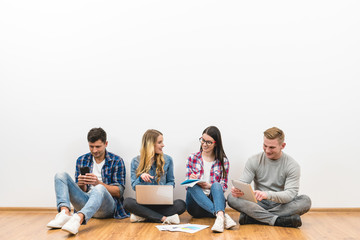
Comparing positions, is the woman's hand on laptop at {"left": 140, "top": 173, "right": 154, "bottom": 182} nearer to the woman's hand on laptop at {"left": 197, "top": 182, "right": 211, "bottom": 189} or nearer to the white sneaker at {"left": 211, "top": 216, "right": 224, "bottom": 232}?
the woman's hand on laptop at {"left": 197, "top": 182, "right": 211, "bottom": 189}

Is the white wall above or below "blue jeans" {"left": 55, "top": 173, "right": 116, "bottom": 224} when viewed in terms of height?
above

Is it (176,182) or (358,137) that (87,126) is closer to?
(176,182)

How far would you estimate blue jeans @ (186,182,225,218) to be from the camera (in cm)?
342

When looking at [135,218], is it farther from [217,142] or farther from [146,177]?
[217,142]

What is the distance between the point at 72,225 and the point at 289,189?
1755 mm

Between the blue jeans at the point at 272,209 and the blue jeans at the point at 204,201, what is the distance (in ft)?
0.61

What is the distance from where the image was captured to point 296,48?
412 centimetres

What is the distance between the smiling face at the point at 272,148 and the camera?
351cm

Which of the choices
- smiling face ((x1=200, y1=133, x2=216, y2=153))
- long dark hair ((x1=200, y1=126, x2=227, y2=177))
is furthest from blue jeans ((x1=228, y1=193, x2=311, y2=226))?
smiling face ((x1=200, y1=133, x2=216, y2=153))

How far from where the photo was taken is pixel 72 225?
304cm

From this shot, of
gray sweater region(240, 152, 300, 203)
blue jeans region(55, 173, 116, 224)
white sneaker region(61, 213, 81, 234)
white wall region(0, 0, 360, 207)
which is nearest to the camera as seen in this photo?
white sneaker region(61, 213, 81, 234)

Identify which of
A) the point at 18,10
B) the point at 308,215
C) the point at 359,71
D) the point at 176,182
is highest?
the point at 18,10

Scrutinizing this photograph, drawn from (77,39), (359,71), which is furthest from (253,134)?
(77,39)

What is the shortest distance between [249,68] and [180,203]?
1.50 meters
